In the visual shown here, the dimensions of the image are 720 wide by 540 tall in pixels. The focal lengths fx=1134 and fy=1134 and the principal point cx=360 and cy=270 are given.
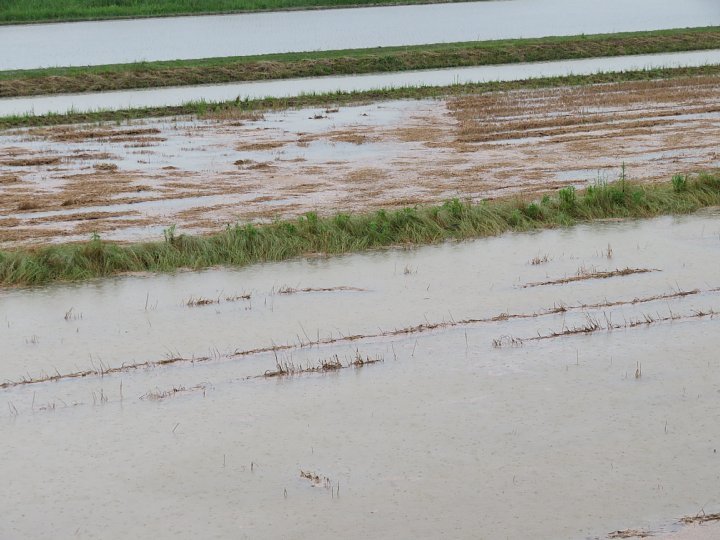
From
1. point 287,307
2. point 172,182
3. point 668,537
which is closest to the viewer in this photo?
point 668,537

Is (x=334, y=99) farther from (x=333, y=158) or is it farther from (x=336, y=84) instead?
(x=333, y=158)

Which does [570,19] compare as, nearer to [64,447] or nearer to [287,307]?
[287,307]

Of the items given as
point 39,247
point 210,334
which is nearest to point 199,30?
point 39,247

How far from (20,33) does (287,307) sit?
22.1m

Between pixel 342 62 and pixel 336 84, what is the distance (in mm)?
2021

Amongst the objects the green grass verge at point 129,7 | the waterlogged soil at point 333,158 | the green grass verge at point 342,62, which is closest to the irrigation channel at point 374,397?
the waterlogged soil at point 333,158

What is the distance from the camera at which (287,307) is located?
656cm

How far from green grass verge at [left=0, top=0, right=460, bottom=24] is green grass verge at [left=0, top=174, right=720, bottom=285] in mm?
22899

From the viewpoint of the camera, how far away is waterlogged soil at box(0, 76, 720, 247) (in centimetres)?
923

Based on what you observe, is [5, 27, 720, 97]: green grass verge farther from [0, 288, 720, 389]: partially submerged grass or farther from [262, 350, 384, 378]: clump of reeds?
[262, 350, 384, 378]: clump of reeds

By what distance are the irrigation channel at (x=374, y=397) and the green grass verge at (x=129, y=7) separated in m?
23.9

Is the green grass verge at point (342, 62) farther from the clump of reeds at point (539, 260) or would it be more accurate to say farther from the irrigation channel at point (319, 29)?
the clump of reeds at point (539, 260)

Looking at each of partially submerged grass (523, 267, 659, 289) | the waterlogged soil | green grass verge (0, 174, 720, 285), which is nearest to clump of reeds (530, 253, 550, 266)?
partially submerged grass (523, 267, 659, 289)

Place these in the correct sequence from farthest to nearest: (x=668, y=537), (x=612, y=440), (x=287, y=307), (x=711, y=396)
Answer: (x=287, y=307), (x=711, y=396), (x=612, y=440), (x=668, y=537)
